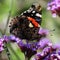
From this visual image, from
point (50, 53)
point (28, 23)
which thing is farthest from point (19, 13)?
point (50, 53)

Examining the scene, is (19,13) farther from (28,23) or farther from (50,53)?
(50,53)

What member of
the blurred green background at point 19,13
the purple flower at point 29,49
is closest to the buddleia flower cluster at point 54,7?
the blurred green background at point 19,13

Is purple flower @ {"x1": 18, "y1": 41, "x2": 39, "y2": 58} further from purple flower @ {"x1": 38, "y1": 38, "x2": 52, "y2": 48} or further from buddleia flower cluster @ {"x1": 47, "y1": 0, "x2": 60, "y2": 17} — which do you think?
buddleia flower cluster @ {"x1": 47, "y1": 0, "x2": 60, "y2": 17}

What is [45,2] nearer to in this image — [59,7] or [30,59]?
[59,7]

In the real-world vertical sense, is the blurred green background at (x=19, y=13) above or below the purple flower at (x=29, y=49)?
above

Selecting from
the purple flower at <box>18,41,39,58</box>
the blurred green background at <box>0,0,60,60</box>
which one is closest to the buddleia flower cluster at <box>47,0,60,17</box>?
the blurred green background at <box>0,0,60,60</box>

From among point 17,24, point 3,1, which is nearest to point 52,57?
point 17,24

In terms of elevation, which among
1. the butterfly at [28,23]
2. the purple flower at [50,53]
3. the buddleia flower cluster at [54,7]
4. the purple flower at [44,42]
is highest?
the buddleia flower cluster at [54,7]

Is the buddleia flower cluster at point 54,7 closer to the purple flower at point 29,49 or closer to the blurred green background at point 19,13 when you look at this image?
the blurred green background at point 19,13
